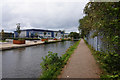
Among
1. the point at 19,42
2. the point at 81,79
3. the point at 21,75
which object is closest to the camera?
the point at 81,79

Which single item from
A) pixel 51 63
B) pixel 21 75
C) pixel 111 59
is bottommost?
pixel 21 75

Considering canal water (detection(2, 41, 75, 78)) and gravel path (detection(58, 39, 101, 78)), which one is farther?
canal water (detection(2, 41, 75, 78))

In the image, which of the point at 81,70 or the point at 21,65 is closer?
the point at 81,70

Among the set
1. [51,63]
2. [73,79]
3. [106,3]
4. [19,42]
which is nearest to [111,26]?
[106,3]

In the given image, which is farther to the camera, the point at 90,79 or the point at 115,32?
the point at 90,79

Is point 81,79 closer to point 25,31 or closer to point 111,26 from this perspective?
point 111,26

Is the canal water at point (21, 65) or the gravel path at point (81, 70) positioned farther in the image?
the canal water at point (21, 65)

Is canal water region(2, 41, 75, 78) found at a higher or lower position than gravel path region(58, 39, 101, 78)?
lower

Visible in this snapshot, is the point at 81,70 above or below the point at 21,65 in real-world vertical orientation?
above

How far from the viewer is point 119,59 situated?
9.58 feet

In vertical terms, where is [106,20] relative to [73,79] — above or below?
above

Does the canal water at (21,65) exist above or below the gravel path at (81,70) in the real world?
below

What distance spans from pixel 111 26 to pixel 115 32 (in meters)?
0.22

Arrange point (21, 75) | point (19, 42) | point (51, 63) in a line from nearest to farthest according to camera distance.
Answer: point (21, 75) → point (51, 63) → point (19, 42)
